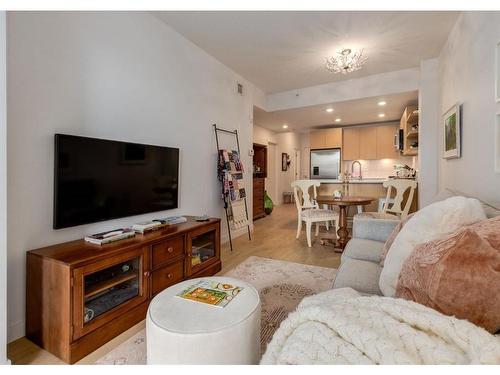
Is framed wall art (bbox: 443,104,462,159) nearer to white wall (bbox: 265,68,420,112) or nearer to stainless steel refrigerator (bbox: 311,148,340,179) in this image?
white wall (bbox: 265,68,420,112)

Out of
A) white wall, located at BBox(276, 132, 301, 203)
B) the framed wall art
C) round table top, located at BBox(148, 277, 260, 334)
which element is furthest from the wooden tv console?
white wall, located at BBox(276, 132, 301, 203)

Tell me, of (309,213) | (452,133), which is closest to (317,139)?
(309,213)

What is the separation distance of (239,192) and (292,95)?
2274 millimetres

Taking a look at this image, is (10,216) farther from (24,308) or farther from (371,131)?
(371,131)

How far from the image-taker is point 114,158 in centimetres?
211

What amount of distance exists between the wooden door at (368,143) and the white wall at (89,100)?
4703 millimetres

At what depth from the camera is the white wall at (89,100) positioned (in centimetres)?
166

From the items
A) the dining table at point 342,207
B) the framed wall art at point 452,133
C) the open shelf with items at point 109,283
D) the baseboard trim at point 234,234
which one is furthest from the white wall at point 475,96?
the baseboard trim at point 234,234

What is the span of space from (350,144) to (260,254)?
4.72m

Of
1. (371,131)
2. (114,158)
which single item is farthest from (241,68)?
(371,131)

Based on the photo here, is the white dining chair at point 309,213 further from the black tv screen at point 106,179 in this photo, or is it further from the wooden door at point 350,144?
the wooden door at point 350,144

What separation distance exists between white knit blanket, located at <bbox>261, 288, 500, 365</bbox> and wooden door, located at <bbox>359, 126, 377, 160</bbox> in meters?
6.41

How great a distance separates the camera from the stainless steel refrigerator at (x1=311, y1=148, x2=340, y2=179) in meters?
6.98

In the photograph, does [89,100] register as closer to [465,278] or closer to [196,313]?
[196,313]
